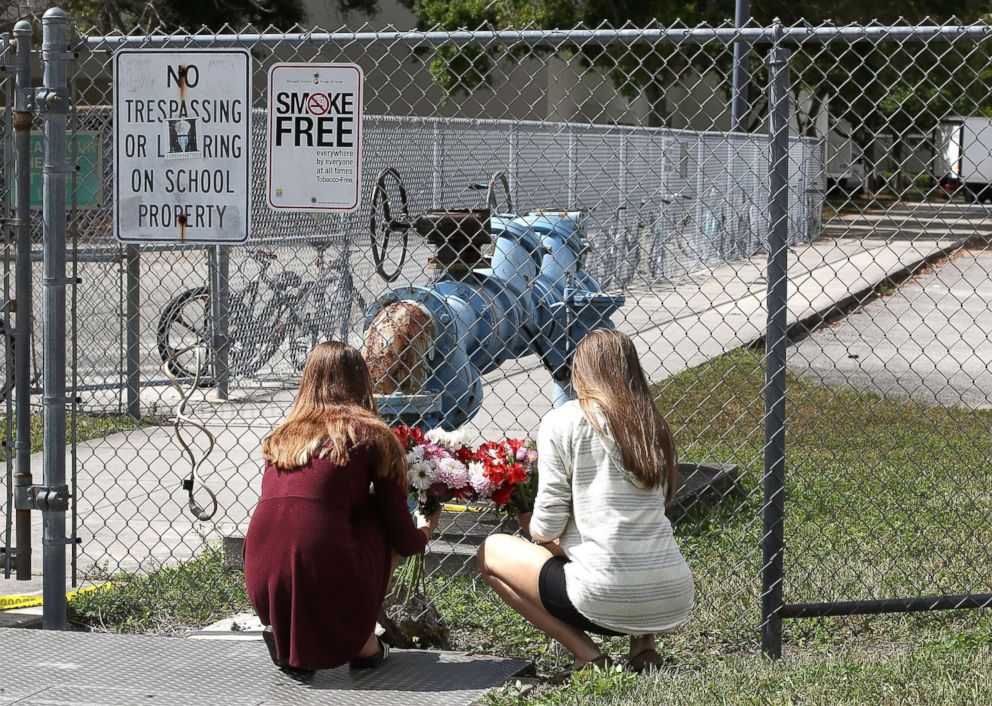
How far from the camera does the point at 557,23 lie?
3092 centimetres

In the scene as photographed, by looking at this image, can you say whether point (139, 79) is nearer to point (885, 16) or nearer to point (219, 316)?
point (219, 316)

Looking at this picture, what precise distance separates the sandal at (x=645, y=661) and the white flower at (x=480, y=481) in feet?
2.28

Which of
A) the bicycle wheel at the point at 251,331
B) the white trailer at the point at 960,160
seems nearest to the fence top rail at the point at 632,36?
the white trailer at the point at 960,160

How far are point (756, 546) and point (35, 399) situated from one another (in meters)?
6.53

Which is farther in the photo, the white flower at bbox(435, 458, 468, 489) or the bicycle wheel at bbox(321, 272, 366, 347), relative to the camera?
the bicycle wheel at bbox(321, 272, 366, 347)

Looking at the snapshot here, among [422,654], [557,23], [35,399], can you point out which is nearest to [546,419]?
[422,654]

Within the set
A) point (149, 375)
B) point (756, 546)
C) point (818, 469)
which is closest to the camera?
point (756, 546)

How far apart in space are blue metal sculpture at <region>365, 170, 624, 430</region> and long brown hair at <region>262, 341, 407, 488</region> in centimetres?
114

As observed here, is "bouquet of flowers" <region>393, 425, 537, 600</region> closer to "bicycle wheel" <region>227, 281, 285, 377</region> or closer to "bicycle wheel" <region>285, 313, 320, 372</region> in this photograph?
"bicycle wheel" <region>285, 313, 320, 372</region>

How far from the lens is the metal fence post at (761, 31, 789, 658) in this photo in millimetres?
4345

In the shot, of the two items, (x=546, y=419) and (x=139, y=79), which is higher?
(x=139, y=79)

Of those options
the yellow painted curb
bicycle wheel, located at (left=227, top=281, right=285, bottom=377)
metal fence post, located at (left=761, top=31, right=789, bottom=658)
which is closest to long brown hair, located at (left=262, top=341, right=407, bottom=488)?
metal fence post, located at (left=761, top=31, right=789, bottom=658)

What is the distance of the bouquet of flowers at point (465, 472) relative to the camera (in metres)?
4.36

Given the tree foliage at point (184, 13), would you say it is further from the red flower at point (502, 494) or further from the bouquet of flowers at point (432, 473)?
the red flower at point (502, 494)
